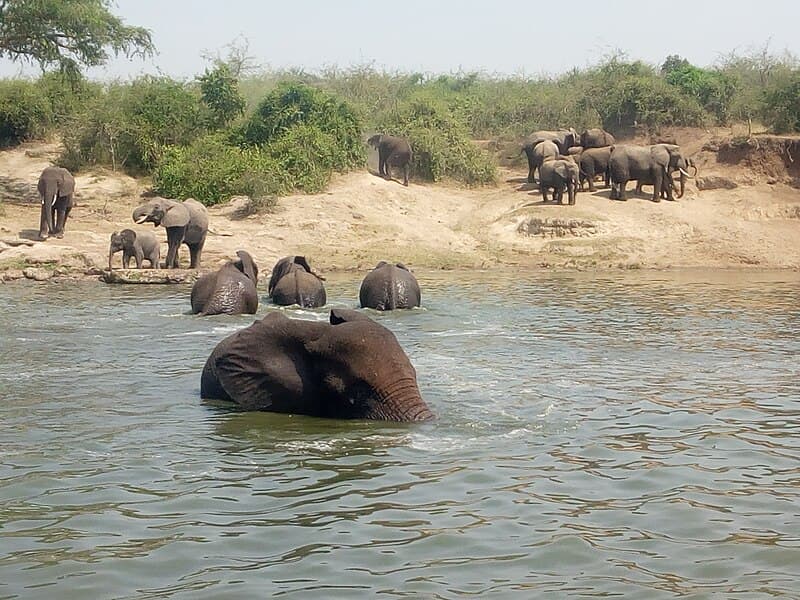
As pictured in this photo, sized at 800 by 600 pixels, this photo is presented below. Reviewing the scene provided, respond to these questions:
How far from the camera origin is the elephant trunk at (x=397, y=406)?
941 cm

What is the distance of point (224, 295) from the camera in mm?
16125

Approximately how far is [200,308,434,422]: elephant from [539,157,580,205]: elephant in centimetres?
1859

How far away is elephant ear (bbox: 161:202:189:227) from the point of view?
21.0m

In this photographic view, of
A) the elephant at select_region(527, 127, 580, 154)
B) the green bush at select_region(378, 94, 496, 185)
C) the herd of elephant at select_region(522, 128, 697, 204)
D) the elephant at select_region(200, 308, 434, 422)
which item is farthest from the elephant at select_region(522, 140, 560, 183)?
the elephant at select_region(200, 308, 434, 422)

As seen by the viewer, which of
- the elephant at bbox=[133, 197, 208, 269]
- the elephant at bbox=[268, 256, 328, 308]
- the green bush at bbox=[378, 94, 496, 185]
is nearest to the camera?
the elephant at bbox=[268, 256, 328, 308]

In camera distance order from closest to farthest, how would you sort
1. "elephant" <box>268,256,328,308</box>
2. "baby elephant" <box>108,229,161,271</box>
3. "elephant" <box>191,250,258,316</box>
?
"elephant" <box>191,250,258,316</box> → "elephant" <box>268,256,328,308</box> → "baby elephant" <box>108,229,161,271</box>

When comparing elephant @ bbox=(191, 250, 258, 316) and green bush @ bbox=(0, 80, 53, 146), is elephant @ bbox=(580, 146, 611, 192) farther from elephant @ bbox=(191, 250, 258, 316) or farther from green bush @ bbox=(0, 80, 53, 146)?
elephant @ bbox=(191, 250, 258, 316)

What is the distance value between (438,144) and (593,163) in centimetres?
441

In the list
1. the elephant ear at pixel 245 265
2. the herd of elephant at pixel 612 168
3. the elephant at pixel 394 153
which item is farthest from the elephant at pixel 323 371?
the elephant at pixel 394 153

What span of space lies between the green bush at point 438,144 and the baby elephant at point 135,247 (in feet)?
38.5

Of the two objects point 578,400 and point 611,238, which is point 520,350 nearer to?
point 578,400

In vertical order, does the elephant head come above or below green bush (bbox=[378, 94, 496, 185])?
below

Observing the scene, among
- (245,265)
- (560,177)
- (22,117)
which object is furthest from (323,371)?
(22,117)

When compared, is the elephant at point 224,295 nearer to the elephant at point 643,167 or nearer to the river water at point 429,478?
the river water at point 429,478
